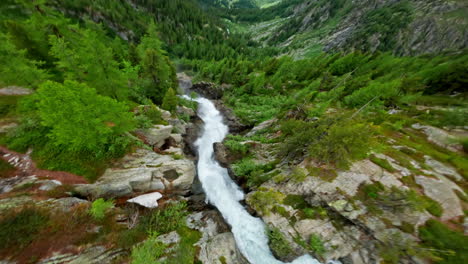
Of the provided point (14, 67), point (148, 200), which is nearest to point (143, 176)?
point (148, 200)

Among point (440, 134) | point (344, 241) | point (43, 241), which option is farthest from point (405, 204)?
point (43, 241)

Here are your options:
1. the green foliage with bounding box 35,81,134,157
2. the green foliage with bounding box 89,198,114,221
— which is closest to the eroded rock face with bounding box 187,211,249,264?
the green foliage with bounding box 89,198,114,221

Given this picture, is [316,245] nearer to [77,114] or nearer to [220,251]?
[220,251]

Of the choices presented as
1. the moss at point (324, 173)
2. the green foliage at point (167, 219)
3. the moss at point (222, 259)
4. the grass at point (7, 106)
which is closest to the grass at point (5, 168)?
the grass at point (7, 106)

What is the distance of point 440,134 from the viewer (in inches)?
730

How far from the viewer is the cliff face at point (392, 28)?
6214cm

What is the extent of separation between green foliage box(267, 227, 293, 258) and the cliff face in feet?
283

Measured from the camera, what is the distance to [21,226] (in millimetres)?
9039

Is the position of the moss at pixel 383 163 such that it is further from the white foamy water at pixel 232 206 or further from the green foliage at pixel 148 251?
the green foliage at pixel 148 251

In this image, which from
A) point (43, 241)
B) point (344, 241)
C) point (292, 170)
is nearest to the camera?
point (43, 241)

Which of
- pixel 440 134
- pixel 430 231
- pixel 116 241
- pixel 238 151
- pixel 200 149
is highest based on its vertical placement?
pixel 440 134

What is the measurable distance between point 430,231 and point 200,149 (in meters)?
25.9

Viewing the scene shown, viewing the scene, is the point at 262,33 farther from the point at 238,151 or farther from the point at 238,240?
the point at 238,240

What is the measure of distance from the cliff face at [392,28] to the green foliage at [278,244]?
283ft
